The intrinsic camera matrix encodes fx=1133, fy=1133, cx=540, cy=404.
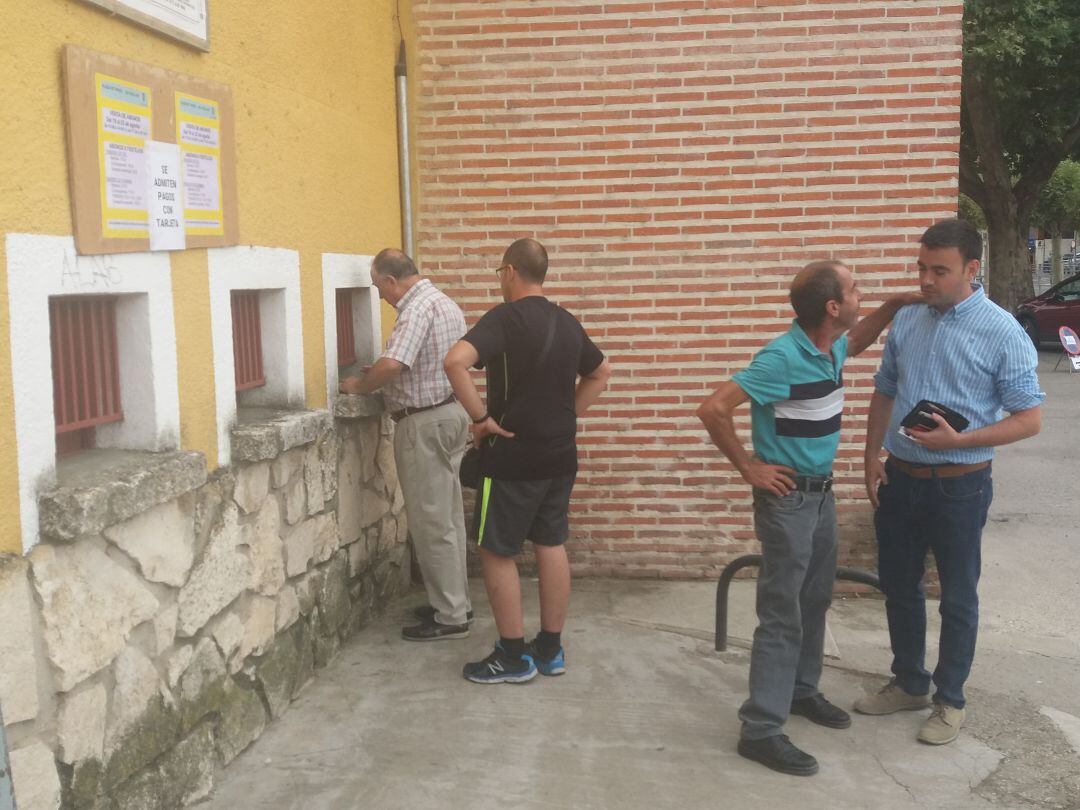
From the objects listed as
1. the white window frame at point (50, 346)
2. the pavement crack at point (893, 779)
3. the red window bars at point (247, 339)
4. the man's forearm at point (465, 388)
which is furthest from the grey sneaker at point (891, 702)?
the white window frame at point (50, 346)

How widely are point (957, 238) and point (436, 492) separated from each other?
251 cm

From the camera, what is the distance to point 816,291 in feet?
12.8

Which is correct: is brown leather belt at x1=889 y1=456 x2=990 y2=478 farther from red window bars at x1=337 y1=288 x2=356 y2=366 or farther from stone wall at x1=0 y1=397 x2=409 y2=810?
red window bars at x1=337 y1=288 x2=356 y2=366

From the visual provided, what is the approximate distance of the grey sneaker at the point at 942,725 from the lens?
4.20m

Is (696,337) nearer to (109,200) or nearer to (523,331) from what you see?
(523,331)

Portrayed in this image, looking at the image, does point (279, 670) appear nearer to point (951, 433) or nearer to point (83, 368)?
point (83, 368)

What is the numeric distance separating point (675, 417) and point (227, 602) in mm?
3123

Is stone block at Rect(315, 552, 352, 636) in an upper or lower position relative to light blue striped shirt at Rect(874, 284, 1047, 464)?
lower

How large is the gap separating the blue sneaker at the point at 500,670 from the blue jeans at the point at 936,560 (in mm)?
1498

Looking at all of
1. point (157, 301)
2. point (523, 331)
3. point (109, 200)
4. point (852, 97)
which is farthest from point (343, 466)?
point (852, 97)

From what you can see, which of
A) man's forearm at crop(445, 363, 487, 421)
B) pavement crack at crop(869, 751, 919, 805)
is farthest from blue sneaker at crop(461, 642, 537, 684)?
pavement crack at crop(869, 751, 919, 805)

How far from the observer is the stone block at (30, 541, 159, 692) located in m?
2.74

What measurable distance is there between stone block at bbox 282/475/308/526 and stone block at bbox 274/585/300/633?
270mm

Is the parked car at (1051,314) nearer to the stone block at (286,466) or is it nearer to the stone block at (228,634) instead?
the stone block at (286,466)
